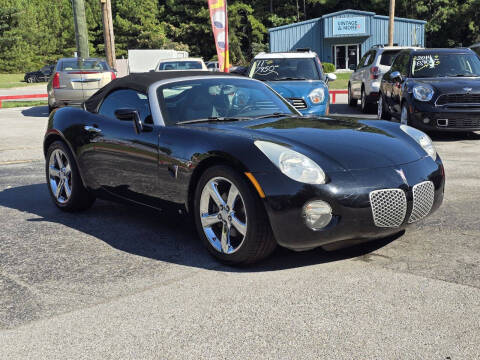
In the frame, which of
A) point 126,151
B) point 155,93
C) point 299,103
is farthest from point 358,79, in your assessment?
point 126,151

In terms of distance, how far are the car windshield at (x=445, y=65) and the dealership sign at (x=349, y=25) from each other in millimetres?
44329

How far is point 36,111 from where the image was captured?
20.5 meters

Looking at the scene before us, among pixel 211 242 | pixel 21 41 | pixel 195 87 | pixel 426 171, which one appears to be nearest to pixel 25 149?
pixel 195 87

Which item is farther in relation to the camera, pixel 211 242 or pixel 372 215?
pixel 211 242

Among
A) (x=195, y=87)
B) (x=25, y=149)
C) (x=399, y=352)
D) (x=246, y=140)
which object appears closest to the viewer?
(x=399, y=352)

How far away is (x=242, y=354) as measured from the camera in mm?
2951

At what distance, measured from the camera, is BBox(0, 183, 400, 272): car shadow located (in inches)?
173

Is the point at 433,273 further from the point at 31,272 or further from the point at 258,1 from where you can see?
the point at 258,1

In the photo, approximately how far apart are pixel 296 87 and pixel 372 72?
15.9 ft

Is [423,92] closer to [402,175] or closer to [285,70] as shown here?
[285,70]

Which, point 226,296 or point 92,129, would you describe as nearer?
point 226,296

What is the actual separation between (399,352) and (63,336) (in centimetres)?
169

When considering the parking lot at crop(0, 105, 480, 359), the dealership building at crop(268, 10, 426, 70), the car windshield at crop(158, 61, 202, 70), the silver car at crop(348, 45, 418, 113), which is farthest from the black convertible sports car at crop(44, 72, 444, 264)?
the dealership building at crop(268, 10, 426, 70)

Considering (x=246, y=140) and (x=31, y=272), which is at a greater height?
(x=246, y=140)
